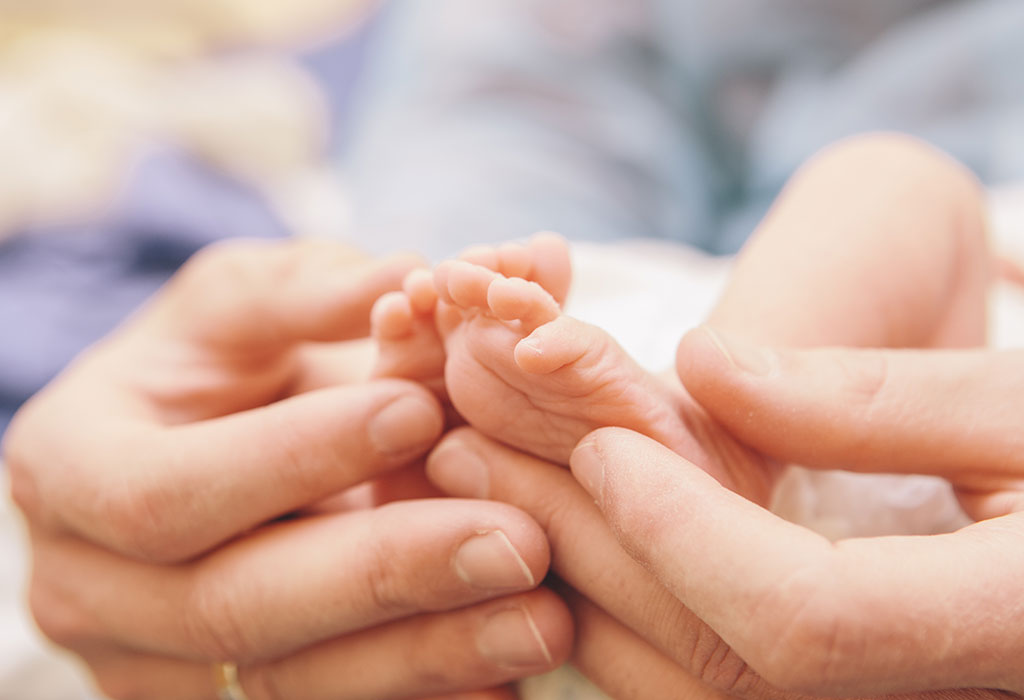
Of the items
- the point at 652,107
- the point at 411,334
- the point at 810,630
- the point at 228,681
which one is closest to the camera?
the point at 810,630

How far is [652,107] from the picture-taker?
4.75 ft

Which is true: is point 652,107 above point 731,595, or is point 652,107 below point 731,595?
above

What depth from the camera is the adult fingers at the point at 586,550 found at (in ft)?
1.60

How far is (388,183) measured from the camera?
135 centimetres

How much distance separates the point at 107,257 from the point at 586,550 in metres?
1.01

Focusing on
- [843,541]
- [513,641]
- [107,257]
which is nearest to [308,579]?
[513,641]

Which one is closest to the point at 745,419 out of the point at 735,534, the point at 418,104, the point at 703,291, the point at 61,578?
the point at 735,534

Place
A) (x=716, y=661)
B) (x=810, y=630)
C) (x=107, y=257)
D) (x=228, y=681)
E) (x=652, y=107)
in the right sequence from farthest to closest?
(x=652, y=107) → (x=107, y=257) → (x=228, y=681) → (x=716, y=661) → (x=810, y=630)

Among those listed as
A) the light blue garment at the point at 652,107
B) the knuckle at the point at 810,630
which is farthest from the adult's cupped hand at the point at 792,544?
the light blue garment at the point at 652,107

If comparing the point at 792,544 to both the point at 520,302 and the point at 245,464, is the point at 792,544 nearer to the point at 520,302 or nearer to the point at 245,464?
the point at 520,302

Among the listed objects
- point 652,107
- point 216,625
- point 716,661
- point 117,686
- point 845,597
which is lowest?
point 117,686

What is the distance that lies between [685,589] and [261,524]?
368 mm

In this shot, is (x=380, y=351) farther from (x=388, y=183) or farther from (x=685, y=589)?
(x=388, y=183)

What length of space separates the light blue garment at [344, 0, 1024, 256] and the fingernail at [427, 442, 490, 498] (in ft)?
1.94
